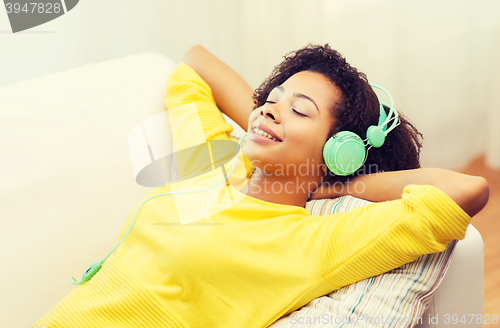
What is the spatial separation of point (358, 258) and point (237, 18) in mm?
1712

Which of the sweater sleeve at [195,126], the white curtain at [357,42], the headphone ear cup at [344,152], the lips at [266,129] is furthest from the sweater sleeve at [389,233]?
the white curtain at [357,42]

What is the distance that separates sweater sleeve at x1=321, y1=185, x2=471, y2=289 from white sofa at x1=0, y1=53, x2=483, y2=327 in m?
0.15

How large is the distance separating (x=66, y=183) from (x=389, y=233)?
0.88 metres

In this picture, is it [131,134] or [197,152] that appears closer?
[197,152]

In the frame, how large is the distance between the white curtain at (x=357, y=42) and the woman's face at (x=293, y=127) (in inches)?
41.0

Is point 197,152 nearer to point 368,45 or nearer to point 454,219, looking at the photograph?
point 454,219

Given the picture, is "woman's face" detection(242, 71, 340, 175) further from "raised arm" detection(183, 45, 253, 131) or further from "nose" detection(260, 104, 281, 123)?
"raised arm" detection(183, 45, 253, 131)

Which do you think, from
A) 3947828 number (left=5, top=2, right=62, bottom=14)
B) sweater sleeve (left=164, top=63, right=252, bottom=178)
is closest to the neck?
sweater sleeve (left=164, top=63, right=252, bottom=178)

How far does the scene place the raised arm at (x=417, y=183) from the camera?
0.81m

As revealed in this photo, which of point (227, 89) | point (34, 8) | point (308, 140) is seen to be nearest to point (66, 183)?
point (227, 89)

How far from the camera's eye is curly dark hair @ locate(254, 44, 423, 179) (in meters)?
1.07

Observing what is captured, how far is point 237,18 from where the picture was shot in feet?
7.37

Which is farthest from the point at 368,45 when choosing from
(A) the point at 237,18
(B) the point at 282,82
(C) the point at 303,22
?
(B) the point at 282,82

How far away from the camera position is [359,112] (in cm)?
107
